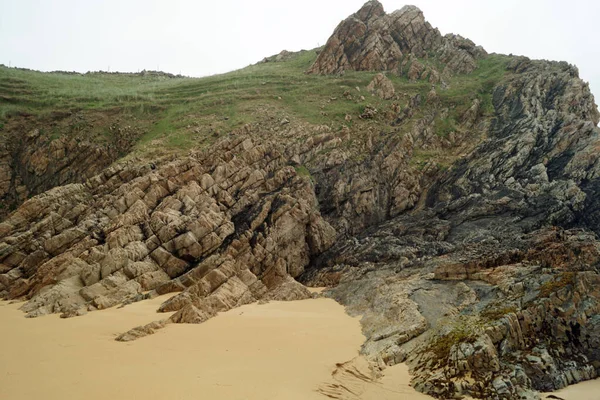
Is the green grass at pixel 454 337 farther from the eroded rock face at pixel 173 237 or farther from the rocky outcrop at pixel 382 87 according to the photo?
the rocky outcrop at pixel 382 87

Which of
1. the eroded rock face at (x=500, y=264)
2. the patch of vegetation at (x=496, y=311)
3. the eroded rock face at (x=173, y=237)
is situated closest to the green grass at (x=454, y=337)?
the eroded rock face at (x=500, y=264)

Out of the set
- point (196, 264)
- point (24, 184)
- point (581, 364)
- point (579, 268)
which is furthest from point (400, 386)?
point (24, 184)

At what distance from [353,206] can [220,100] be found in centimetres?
2086

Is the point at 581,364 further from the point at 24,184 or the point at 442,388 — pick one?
the point at 24,184

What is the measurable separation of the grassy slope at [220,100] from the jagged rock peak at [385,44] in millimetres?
2932

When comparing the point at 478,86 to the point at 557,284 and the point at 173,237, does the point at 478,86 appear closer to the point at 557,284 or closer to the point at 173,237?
the point at 557,284

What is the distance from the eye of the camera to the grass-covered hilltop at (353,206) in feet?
34.9

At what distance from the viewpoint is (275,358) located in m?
10.6

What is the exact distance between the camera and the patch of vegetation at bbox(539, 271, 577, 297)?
35.4 ft

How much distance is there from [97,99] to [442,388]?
1796 inches

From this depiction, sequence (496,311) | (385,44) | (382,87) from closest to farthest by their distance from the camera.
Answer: (496,311), (382,87), (385,44)

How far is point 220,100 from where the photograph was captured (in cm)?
3981

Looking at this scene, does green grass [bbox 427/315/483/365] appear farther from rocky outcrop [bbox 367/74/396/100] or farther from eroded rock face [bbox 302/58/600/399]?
rocky outcrop [bbox 367/74/396/100]

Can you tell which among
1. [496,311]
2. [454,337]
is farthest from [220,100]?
[454,337]
